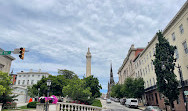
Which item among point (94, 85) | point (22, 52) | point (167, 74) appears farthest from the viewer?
point (94, 85)

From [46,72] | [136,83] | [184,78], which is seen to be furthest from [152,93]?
[46,72]

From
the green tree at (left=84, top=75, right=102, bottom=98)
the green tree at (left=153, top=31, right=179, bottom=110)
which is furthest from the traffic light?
the green tree at (left=84, top=75, right=102, bottom=98)

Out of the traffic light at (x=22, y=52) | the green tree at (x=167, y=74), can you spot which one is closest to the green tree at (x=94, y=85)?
the green tree at (x=167, y=74)

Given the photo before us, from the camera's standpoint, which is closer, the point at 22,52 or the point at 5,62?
the point at 22,52

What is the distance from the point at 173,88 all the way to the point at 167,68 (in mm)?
3283

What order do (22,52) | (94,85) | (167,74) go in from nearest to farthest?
(22,52) < (167,74) < (94,85)

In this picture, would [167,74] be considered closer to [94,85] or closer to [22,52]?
[22,52]

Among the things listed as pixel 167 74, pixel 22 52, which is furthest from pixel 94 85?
pixel 22 52

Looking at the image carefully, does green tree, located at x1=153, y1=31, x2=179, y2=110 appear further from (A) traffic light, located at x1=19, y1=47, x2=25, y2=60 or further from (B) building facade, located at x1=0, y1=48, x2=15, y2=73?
(B) building facade, located at x1=0, y1=48, x2=15, y2=73

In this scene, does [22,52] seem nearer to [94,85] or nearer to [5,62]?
[94,85]

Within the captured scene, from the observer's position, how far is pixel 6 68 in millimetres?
51438

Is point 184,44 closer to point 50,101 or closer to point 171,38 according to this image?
point 171,38

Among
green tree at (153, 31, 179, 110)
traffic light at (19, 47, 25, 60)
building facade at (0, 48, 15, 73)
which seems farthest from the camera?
building facade at (0, 48, 15, 73)

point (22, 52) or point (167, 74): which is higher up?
point (22, 52)
